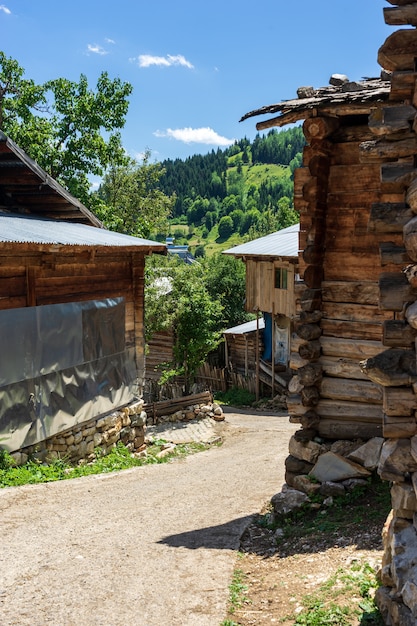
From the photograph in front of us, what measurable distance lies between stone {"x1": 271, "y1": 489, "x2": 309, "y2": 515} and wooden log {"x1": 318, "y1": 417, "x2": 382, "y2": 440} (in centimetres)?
104

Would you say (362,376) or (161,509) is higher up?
(362,376)

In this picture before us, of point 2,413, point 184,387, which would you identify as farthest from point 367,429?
point 184,387

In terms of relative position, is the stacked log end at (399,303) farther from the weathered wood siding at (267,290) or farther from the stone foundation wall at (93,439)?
the weathered wood siding at (267,290)

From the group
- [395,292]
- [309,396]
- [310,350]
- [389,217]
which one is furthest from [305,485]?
[389,217]

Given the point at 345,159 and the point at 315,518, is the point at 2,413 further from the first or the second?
the point at 345,159

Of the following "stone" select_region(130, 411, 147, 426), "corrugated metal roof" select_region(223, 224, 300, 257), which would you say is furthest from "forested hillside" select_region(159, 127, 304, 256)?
"stone" select_region(130, 411, 147, 426)

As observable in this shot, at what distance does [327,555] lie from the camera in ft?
21.6

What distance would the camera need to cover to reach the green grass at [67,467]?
34.9 ft

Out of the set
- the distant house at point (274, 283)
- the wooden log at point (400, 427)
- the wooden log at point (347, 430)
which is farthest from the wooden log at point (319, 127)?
the distant house at point (274, 283)

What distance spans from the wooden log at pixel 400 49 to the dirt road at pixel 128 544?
4.93 metres

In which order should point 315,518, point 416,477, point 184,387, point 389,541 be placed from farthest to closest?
point 184,387
point 315,518
point 389,541
point 416,477

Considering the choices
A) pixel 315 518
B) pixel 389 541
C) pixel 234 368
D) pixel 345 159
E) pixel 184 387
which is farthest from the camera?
pixel 234 368

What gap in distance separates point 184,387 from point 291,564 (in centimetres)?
1856

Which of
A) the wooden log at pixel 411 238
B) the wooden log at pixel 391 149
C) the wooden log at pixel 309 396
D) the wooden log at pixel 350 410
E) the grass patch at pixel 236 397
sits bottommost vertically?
the grass patch at pixel 236 397
